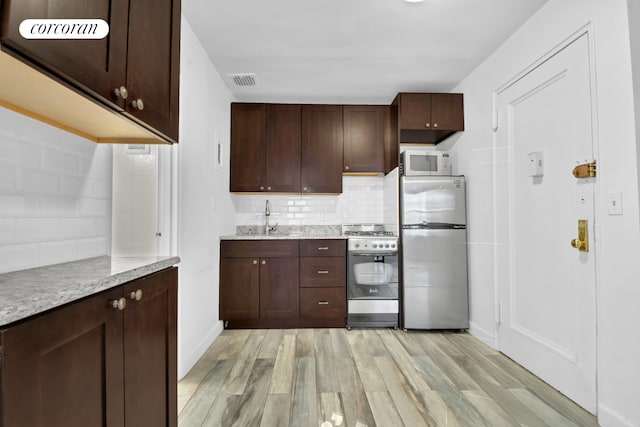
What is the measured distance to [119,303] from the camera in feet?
2.88

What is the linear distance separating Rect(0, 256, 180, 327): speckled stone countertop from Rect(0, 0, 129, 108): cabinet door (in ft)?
1.60

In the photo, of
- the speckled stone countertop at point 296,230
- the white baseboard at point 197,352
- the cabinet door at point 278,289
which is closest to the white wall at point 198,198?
the white baseboard at point 197,352

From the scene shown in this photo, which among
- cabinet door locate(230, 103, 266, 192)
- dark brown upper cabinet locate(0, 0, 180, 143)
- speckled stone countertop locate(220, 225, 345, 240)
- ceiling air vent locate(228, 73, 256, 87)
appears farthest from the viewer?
speckled stone countertop locate(220, 225, 345, 240)

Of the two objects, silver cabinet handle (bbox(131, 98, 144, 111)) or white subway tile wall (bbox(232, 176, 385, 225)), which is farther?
white subway tile wall (bbox(232, 176, 385, 225))

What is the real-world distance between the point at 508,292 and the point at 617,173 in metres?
1.24

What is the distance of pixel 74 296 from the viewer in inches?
28.1

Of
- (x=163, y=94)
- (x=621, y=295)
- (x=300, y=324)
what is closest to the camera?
(x=163, y=94)

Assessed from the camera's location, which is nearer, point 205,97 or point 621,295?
point 621,295

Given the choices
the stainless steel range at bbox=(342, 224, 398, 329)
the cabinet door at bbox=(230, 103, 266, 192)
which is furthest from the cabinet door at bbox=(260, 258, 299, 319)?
the cabinet door at bbox=(230, 103, 266, 192)

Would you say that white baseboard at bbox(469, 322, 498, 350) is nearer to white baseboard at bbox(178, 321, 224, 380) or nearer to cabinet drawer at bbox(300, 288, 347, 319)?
cabinet drawer at bbox(300, 288, 347, 319)

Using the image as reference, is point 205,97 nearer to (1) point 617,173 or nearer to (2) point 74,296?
(2) point 74,296

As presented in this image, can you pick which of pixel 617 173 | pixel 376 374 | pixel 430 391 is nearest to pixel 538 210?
pixel 617 173

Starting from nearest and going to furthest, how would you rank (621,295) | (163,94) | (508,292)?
1. (163,94)
2. (621,295)
3. (508,292)

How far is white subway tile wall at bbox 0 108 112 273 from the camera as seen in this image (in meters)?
1.00
